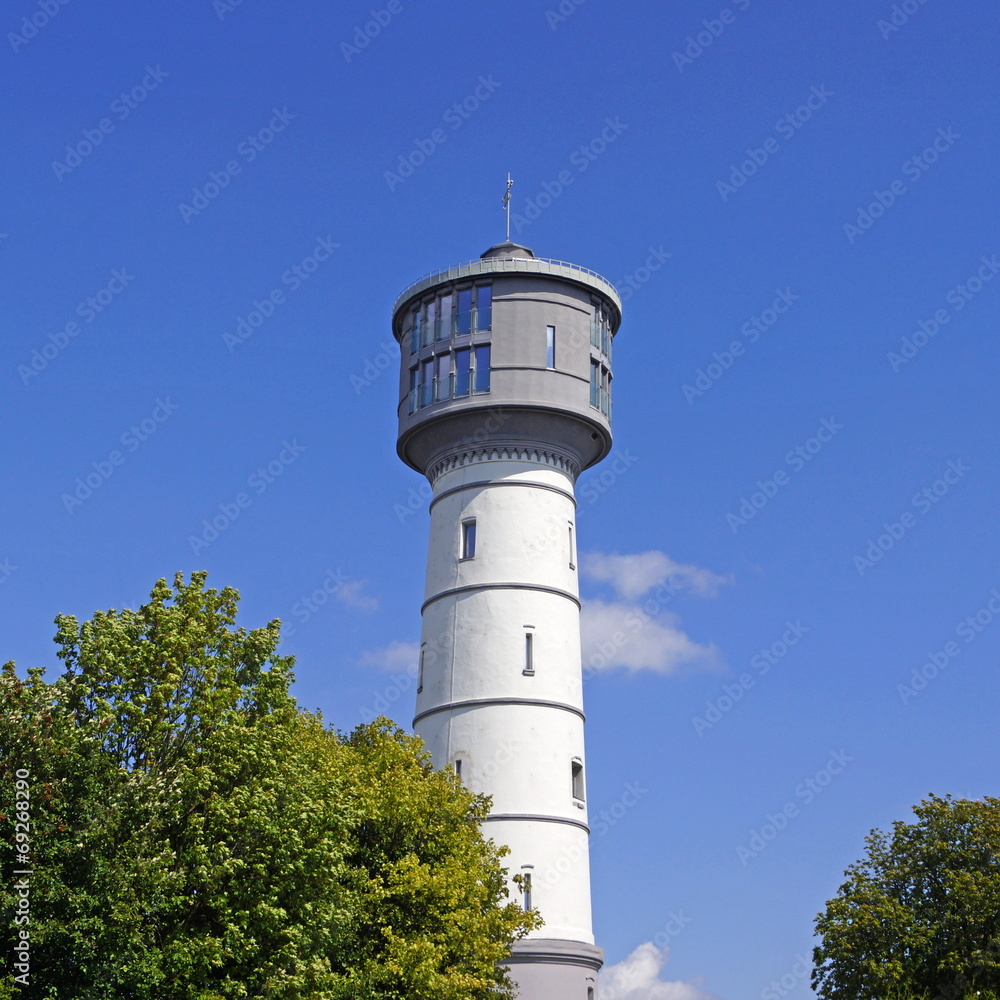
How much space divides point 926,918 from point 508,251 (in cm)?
2599

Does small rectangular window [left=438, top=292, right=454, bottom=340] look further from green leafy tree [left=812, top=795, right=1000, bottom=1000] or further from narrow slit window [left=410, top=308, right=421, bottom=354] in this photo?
green leafy tree [left=812, top=795, right=1000, bottom=1000]

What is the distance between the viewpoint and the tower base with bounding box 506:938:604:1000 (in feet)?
124

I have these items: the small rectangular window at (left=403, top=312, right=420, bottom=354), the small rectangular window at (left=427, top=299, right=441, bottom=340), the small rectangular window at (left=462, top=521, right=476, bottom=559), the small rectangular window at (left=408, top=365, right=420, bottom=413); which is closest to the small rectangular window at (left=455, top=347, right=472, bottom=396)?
the small rectangular window at (left=427, top=299, right=441, bottom=340)

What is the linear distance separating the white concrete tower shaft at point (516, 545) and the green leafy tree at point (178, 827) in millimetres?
10191

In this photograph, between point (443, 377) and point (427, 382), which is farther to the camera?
point (427, 382)

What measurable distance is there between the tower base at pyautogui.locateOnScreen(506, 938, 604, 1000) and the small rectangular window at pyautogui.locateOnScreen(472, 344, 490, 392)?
57.8ft

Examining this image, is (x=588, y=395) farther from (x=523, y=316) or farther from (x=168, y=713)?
(x=168, y=713)

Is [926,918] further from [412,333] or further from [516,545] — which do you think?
[412,333]

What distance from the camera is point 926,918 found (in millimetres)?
39281

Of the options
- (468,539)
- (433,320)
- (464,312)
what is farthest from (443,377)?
(468,539)

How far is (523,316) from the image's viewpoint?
4494cm

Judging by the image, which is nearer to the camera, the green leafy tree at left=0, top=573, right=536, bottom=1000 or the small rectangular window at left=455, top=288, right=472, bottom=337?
the green leafy tree at left=0, top=573, right=536, bottom=1000

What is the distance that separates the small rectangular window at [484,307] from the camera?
4506 cm

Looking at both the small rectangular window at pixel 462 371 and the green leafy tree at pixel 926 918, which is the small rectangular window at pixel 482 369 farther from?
the green leafy tree at pixel 926 918
